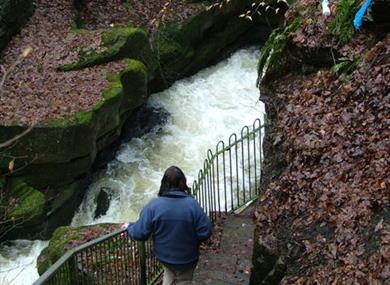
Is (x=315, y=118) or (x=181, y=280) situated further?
(x=315, y=118)

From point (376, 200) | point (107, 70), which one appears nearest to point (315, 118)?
point (376, 200)

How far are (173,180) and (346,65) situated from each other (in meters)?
3.05

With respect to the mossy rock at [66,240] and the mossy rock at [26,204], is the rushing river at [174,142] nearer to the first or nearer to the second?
the mossy rock at [26,204]

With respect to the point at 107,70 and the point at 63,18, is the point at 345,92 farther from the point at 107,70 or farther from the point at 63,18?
the point at 63,18

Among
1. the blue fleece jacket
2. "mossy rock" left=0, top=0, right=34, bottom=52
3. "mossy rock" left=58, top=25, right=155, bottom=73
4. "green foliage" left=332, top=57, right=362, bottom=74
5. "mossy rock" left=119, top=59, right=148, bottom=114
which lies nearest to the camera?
the blue fleece jacket

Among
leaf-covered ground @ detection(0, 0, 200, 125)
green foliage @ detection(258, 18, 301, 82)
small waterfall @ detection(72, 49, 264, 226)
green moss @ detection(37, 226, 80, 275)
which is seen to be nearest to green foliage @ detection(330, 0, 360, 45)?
green foliage @ detection(258, 18, 301, 82)

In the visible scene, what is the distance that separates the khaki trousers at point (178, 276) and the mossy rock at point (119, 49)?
936cm

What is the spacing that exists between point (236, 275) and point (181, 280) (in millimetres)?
1692

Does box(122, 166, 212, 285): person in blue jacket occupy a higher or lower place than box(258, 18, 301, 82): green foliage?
lower

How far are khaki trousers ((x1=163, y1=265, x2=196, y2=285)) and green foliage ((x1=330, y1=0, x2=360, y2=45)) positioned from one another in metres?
3.73

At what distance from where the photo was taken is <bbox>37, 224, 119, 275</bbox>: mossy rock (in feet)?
31.3

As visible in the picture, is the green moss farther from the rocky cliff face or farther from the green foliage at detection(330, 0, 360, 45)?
the green foliage at detection(330, 0, 360, 45)

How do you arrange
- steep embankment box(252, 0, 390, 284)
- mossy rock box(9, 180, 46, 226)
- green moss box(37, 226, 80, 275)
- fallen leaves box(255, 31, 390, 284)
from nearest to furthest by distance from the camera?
fallen leaves box(255, 31, 390, 284)
steep embankment box(252, 0, 390, 284)
green moss box(37, 226, 80, 275)
mossy rock box(9, 180, 46, 226)

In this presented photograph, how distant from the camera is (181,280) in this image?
6453 mm
